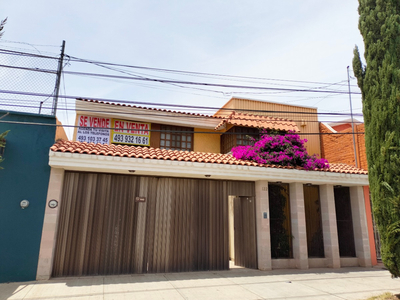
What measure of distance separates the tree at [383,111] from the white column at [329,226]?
4.29 metres

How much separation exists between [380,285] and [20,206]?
417 inches

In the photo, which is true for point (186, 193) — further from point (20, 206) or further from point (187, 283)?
point (20, 206)

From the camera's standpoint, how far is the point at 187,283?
314 inches

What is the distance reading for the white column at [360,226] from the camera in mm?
11423

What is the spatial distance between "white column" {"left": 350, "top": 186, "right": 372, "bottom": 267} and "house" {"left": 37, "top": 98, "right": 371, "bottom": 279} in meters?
0.04

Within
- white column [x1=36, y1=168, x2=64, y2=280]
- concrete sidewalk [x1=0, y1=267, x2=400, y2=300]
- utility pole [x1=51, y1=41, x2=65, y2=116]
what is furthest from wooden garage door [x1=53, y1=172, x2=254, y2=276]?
utility pole [x1=51, y1=41, x2=65, y2=116]

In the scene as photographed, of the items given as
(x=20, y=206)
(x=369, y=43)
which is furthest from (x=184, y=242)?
(x=369, y=43)

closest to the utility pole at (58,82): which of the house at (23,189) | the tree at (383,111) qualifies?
the house at (23,189)

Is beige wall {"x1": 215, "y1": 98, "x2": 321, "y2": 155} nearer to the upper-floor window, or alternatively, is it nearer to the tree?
the upper-floor window

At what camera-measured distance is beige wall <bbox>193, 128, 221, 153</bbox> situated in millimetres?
14722

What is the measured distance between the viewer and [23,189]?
8148mm

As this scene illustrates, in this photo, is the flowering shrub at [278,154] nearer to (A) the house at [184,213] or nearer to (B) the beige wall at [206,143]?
(A) the house at [184,213]

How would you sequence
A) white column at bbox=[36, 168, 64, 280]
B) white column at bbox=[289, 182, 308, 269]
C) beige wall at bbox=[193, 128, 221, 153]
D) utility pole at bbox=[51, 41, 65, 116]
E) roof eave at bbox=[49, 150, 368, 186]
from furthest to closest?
beige wall at bbox=[193, 128, 221, 153]
white column at bbox=[289, 182, 308, 269]
utility pole at bbox=[51, 41, 65, 116]
roof eave at bbox=[49, 150, 368, 186]
white column at bbox=[36, 168, 64, 280]

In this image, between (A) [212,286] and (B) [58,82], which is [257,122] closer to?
(A) [212,286]
